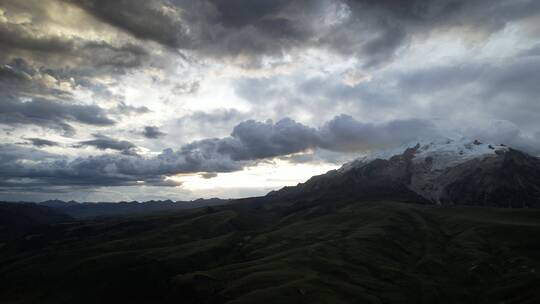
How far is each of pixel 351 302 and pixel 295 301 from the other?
87.6 ft

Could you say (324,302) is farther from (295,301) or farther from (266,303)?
(266,303)

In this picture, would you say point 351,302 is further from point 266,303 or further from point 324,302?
point 266,303

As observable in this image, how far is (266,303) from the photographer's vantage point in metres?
199

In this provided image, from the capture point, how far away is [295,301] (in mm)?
199375

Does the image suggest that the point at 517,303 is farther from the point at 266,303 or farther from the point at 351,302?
the point at 266,303

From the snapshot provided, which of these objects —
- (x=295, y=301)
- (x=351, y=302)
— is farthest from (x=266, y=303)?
(x=351, y=302)

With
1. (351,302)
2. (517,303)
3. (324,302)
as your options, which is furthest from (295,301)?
(517,303)

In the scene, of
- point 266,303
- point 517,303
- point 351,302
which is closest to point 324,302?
point 351,302

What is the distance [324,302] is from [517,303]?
91356mm

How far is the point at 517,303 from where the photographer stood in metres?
197

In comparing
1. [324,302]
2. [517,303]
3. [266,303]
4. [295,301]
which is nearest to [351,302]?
[324,302]

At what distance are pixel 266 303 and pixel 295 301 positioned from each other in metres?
13.9

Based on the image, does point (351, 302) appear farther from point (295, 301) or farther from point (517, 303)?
point (517, 303)

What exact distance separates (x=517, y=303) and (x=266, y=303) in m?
119
